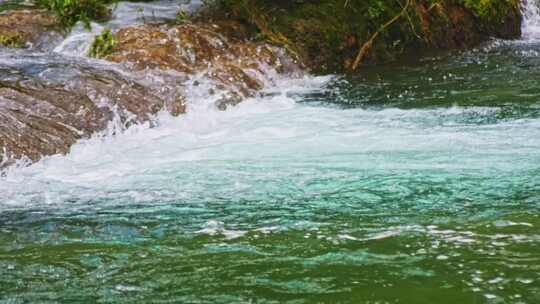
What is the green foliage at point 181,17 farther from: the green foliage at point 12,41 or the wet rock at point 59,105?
the wet rock at point 59,105

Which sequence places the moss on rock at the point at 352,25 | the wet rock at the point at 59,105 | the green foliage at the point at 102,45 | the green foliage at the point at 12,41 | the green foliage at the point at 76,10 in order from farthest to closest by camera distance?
the moss on rock at the point at 352,25, the green foliage at the point at 76,10, the green foliage at the point at 12,41, the green foliage at the point at 102,45, the wet rock at the point at 59,105

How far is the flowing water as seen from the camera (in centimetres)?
336

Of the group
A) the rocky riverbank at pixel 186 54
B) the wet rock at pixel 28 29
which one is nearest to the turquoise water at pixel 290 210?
the rocky riverbank at pixel 186 54

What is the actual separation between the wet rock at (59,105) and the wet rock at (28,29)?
154cm

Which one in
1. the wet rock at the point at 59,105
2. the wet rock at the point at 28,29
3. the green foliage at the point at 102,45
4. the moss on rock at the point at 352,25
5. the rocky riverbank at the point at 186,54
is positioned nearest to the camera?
the wet rock at the point at 59,105

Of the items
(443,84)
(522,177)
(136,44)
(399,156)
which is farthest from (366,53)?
(522,177)

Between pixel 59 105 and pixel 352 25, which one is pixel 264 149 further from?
pixel 352 25

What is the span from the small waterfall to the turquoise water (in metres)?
6.66

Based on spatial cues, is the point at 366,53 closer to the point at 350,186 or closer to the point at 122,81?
the point at 122,81

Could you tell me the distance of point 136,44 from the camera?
31.0ft

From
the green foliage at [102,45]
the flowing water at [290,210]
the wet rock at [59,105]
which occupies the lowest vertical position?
the flowing water at [290,210]

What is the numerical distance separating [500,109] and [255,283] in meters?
4.99

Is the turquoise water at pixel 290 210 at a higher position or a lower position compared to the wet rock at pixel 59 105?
lower

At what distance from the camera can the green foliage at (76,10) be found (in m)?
10.2
